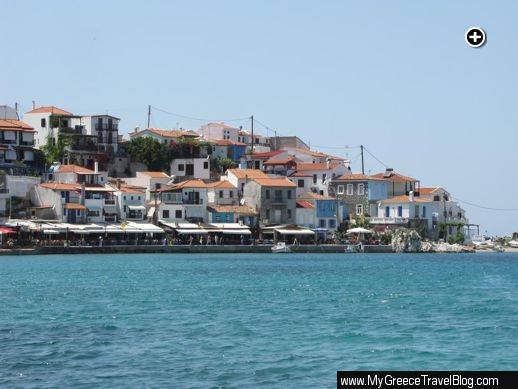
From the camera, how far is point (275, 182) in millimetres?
111750

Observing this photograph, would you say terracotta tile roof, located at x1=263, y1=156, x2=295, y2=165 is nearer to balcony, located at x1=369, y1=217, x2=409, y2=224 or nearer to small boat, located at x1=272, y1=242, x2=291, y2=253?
balcony, located at x1=369, y1=217, x2=409, y2=224

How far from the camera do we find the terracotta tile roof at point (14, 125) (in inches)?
4225

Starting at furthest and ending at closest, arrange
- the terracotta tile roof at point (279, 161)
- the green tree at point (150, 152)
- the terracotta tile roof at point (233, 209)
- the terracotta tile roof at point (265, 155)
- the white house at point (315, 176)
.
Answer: the terracotta tile roof at point (265, 155)
the terracotta tile roof at point (279, 161)
the white house at point (315, 176)
the green tree at point (150, 152)
the terracotta tile roof at point (233, 209)

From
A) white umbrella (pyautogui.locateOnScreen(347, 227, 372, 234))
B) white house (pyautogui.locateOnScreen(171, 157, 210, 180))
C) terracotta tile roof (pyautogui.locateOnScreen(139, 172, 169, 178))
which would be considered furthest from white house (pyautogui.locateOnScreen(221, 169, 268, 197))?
white umbrella (pyautogui.locateOnScreen(347, 227, 372, 234))

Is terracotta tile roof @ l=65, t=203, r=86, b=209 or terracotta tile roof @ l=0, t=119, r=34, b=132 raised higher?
terracotta tile roof @ l=0, t=119, r=34, b=132

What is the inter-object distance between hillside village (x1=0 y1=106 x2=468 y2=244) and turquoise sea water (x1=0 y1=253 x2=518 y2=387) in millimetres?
35458

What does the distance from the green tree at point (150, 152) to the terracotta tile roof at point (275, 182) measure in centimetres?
1220

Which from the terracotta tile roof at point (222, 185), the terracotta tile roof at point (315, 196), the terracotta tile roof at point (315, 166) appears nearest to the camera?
the terracotta tile roof at point (222, 185)

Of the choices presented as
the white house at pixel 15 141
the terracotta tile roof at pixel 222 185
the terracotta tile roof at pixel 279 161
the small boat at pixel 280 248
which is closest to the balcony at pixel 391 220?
the terracotta tile roof at pixel 279 161

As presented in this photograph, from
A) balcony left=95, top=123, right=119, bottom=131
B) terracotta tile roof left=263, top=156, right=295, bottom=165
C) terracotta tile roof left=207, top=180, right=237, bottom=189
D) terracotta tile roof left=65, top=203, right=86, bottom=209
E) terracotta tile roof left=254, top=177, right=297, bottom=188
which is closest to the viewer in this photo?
terracotta tile roof left=65, top=203, right=86, bottom=209

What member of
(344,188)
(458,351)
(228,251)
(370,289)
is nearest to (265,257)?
(228,251)

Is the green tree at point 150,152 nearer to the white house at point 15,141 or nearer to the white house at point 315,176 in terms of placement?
the white house at point 15,141

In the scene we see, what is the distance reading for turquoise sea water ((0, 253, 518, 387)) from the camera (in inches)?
1044

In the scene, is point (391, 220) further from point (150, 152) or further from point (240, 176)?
point (150, 152)
